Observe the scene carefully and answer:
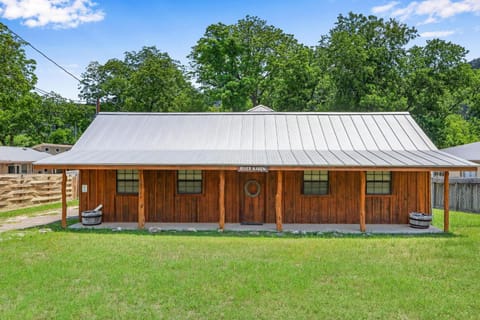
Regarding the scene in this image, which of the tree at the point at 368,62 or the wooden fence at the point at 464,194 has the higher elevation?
the tree at the point at 368,62

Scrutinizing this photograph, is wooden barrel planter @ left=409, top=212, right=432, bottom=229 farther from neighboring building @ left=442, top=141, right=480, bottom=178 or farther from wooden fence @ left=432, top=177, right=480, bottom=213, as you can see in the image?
neighboring building @ left=442, top=141, right=480, bottom=178

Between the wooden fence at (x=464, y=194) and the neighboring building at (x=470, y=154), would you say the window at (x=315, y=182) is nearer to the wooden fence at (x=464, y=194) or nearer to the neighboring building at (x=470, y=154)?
the wooden fence at (x=464, y=194)

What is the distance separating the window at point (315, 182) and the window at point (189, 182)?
3.61 meters

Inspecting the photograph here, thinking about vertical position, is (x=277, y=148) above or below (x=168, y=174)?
above

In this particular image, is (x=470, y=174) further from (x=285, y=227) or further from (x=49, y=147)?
(x=49, y=147)

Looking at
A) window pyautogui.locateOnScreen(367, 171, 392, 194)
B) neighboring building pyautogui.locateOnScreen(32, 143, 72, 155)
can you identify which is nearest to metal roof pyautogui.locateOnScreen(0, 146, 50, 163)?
neighboring building pyautogui.locateOnScreen(32, 143, 72, 155)

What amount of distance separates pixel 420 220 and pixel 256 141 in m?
6.03

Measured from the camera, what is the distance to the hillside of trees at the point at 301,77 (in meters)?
28.4

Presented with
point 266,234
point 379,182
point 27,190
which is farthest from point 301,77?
point 266,234

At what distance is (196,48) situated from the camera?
3719 centimetres

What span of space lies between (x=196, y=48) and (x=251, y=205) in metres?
29.1

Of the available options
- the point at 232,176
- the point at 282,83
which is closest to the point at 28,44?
the point at 232,176

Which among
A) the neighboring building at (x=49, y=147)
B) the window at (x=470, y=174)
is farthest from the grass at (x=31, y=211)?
the neighboring building at (x=49, y=147)

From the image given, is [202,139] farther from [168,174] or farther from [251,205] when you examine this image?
[251,205]
